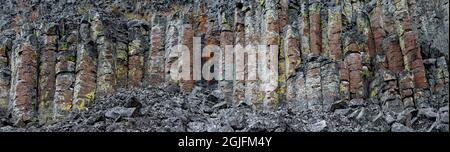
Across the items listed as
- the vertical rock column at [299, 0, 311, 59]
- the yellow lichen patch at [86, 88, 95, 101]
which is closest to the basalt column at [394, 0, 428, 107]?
the vertical rock column at [299, 0, 311, 59]

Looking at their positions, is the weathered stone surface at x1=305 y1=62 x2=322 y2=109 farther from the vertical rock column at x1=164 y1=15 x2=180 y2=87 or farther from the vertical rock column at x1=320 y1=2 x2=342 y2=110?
the vertical rock column at x1=164 y1=15 x2=180 y2=87

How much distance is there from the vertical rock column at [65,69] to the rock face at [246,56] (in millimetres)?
54

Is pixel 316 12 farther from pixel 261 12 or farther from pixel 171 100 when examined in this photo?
pixel 171 100

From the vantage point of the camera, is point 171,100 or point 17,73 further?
point 17,73

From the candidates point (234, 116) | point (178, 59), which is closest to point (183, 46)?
point (178, 59)

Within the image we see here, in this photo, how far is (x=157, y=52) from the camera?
6894cm

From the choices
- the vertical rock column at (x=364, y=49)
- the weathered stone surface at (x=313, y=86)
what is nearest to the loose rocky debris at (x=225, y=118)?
the weathered stone surface at (x=313, y=86)

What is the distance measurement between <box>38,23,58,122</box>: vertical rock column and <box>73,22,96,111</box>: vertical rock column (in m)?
1.62

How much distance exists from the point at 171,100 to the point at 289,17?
9422 millimetres

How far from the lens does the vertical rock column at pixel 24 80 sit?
66438 millimetres

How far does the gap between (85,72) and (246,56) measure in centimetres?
864

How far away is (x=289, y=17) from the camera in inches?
2670

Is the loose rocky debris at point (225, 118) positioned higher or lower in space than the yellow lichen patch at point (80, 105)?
lower

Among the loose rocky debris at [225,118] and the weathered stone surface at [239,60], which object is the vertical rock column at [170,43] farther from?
the loose rocky debris at [225,118]
